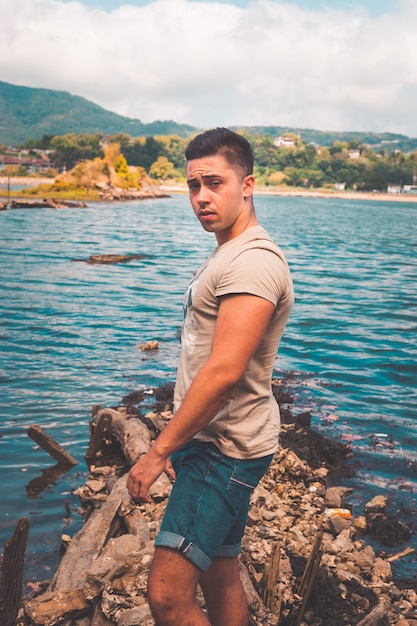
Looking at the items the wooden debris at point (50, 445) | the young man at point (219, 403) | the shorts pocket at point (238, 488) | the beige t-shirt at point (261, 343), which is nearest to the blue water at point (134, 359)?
the wooden debris at point (50, 445)

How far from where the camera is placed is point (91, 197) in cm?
11206

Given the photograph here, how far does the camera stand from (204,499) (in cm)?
310

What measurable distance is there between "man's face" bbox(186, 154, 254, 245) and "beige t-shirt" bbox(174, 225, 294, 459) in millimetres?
154

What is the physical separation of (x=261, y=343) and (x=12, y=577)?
120 inches

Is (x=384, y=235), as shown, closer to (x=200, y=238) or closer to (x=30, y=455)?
(x=200, y=238)

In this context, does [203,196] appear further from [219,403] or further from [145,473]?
[145,473]

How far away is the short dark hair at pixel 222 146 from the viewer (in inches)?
135

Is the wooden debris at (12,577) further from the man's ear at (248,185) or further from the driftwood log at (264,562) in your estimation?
the man's ear at (248,185)

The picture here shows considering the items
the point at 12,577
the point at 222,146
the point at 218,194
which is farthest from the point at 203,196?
the point at 12,577

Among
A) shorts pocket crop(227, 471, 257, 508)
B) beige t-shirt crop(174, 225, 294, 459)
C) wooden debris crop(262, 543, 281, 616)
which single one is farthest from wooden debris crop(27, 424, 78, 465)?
shorts pocket crop(227, 471, 257, 508)

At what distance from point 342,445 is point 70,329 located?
35.6 feet

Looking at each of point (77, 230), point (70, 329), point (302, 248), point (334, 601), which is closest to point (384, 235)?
point (302, 248)

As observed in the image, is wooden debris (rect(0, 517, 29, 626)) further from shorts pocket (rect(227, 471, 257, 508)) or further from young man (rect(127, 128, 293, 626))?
shorts pocket (rect(227, 471, 257, 508))

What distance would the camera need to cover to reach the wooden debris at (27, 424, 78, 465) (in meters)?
9.06
